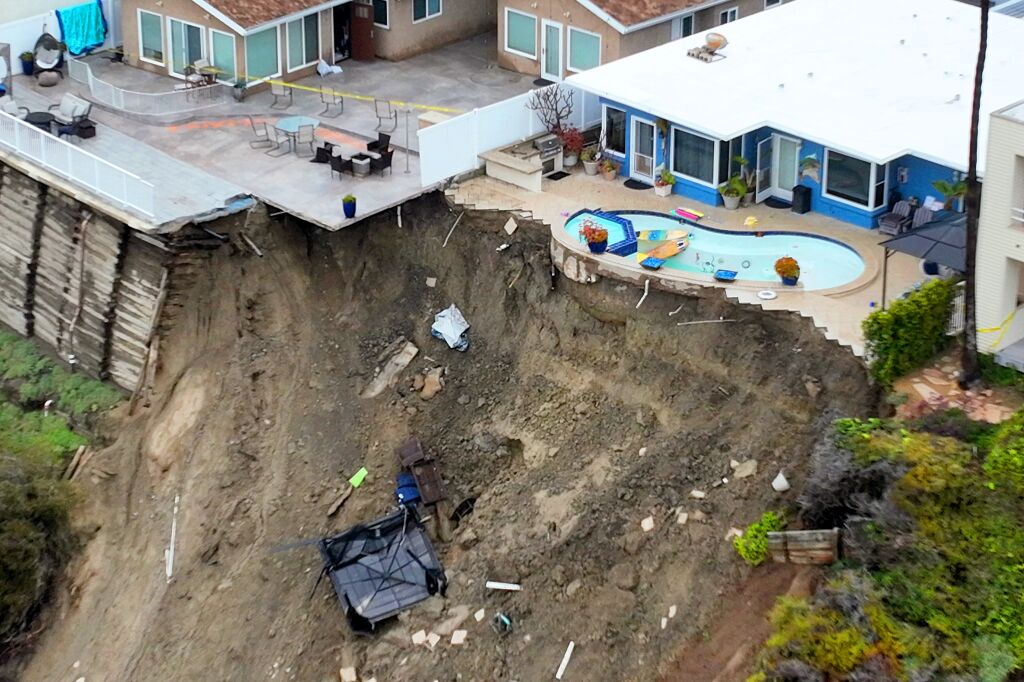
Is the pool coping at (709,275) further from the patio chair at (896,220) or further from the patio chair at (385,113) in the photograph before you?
the patio chair at (385,113)

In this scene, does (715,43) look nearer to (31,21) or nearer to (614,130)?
(614,130)

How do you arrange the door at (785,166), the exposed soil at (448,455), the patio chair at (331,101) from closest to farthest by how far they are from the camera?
the exposed soil at (448,455)
the door at (785,166)
the patio chair at (331,101)

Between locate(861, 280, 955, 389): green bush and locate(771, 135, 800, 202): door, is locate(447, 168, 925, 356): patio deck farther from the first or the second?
locate(861, 280, 955, 389): green bush

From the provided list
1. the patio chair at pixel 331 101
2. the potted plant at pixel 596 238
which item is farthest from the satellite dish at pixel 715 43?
the patio chair at pixel 331 101

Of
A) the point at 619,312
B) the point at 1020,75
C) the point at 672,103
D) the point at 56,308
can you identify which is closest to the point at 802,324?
the point at 619,312

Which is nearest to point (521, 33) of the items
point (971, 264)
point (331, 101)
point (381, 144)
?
point (331, 101)

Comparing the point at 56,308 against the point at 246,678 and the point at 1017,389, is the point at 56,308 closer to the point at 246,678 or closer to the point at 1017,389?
the point at 246,678

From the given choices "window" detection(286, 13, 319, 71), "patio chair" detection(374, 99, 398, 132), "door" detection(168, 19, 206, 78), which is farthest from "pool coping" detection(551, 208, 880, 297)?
"door" detection(168, 19, 206, 78)

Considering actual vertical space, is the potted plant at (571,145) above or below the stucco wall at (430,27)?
below
